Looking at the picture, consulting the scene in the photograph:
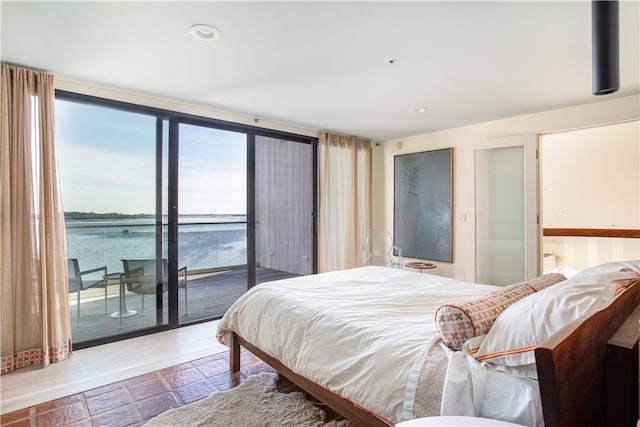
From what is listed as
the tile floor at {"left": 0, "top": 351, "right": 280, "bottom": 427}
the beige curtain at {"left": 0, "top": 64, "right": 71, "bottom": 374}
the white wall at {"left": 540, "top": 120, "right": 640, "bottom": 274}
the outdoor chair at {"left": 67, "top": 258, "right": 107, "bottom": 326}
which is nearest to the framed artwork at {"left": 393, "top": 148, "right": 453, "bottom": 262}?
the white wall at {"left": 540, "top": 120, "right": 640, "bottom": 274}

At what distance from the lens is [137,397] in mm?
2191

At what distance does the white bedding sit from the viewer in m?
1.41

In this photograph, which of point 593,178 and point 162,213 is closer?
point 162,213

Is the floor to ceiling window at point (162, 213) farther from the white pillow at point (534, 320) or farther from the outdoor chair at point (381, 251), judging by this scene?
the white pillow at point (534, 320)

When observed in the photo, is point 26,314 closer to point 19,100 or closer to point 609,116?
point 19,100

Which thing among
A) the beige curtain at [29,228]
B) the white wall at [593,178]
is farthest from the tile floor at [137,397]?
the white wall at [593,178]

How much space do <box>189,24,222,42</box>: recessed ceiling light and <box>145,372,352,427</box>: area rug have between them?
2.33 meters

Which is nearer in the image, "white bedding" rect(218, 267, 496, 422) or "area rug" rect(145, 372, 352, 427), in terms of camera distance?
"white bedding" rect(218, 267, 496, 422)

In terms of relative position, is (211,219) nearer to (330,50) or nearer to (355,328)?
(330,50)

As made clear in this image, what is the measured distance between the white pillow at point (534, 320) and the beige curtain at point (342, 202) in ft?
11.0

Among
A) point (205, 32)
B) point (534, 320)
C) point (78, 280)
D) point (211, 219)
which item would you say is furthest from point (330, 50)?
point (78, 280)

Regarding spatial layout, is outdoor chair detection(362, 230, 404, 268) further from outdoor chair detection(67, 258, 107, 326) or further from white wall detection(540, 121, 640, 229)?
outdoor chair detection(67, 258, 107, 326)

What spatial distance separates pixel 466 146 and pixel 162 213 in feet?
12.4

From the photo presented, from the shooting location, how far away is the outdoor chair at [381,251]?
4.99 m
